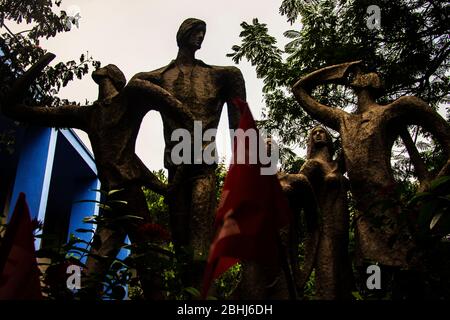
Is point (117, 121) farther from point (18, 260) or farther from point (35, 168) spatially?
point (35, 168)

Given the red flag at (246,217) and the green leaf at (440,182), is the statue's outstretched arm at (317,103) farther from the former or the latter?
the red flag at (246,217)

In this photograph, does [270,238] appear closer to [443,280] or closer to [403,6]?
[443,280]

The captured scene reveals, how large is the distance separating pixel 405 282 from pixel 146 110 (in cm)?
258

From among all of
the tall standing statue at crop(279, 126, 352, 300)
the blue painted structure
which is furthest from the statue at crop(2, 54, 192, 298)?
the blue painted structure

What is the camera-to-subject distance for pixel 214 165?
377cm

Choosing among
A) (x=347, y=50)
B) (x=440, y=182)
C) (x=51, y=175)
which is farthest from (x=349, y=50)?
(x=51, y=175)

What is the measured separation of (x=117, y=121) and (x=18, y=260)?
262 centimetres

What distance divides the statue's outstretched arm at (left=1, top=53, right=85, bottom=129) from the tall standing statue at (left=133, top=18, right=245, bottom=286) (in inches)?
24.5

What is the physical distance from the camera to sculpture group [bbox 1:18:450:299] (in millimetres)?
3439

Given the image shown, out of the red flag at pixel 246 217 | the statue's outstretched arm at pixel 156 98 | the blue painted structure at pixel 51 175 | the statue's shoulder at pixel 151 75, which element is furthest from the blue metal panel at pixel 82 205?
the red flag at pixel 246 217

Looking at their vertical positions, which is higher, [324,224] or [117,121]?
[117,121]

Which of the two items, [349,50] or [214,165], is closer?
[214,165]

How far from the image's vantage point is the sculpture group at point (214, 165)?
3439mm

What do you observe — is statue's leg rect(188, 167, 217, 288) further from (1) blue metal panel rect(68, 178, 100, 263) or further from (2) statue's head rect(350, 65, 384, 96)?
(1) blue metal panel rect(68, 178, 100, 263)
